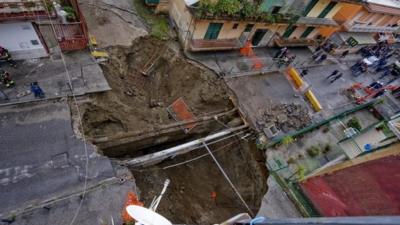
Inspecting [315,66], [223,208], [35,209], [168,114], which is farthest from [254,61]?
[35,209]

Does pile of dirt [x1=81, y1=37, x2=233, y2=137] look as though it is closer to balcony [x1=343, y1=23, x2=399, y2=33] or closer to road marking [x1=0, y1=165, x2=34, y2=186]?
road marking [x1=0, y1=165, x2=34, y2=186]

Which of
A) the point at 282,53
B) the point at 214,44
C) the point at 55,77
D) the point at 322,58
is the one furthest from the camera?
the point at 322,58

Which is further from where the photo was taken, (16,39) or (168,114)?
(168,114)

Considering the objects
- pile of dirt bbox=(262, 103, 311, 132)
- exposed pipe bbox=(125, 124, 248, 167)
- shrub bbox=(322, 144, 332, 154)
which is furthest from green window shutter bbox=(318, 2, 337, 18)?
exposed pipe bbox=(125, 124, 248, 167)

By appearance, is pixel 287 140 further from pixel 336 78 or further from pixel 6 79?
pixel 6 79

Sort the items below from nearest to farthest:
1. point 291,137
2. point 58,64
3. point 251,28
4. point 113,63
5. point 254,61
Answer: point 58,64
point 113,63
point 291,137
point 251,28
point 254,61

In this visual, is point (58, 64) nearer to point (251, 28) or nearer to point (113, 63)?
point (113, 63)

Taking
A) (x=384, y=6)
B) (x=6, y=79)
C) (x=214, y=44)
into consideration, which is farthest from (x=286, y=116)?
(x=6, y=79)

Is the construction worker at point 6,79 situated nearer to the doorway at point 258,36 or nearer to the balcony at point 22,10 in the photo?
the balcony at point 22,10
